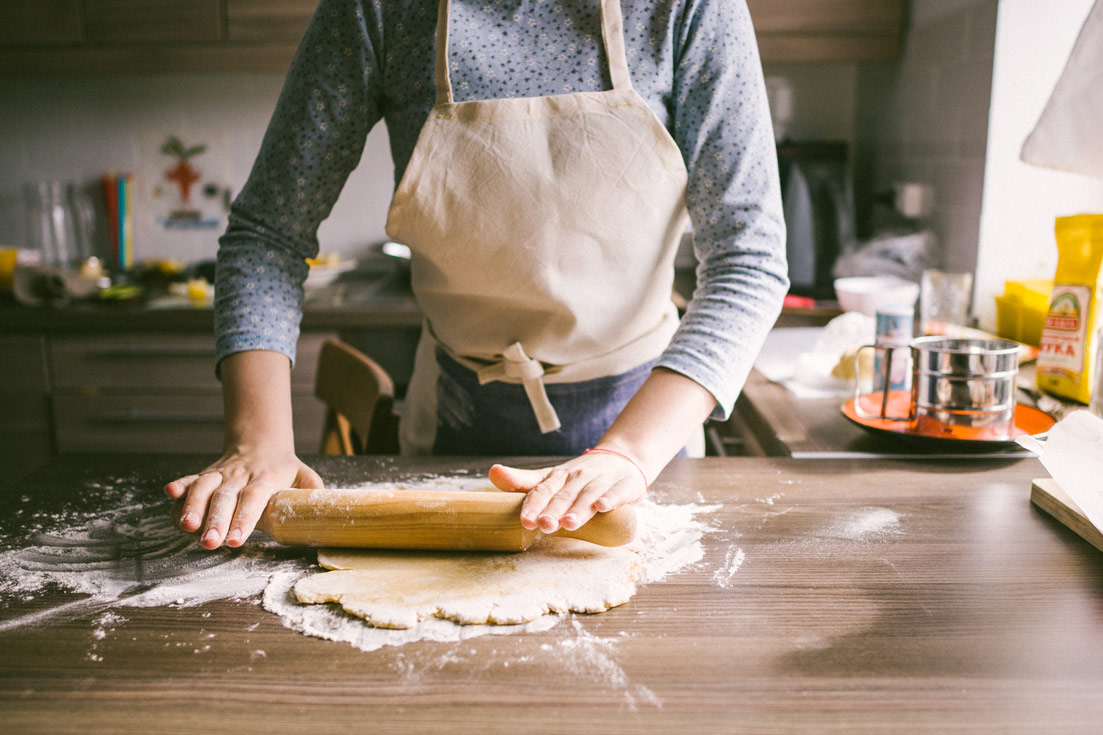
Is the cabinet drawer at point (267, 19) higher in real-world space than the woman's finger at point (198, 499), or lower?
higher

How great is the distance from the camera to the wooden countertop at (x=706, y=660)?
0.49 metres

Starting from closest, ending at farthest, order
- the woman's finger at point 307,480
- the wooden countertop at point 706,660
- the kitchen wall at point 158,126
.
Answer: the wooden countertop at point 706,660, the woman's finger at point 307,480, the kitchen wall at point 158,126

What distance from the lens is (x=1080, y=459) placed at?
75 cm

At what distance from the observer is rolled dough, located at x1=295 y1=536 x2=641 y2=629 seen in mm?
611

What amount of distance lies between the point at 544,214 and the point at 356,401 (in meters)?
0.49

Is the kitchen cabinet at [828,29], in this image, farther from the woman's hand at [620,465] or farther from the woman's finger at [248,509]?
the woman's finger at [248,509]

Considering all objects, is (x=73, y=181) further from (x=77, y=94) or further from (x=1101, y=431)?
(x=1101, y=431)

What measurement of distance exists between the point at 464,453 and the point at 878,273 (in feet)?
4.29

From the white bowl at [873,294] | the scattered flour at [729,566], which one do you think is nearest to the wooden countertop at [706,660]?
the scattered flour at [729,566]

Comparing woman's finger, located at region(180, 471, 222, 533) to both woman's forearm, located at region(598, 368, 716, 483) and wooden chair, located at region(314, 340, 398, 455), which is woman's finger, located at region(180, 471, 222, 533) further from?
wooden chair, located at region(314, 340, 398, 455)

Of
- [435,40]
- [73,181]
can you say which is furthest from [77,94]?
[435,40]

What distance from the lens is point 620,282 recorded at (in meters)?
1.00

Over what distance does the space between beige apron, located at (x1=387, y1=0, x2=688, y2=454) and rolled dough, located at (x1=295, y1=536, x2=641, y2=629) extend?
0.34 meters

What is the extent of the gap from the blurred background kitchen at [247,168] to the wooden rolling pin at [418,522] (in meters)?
1.39
